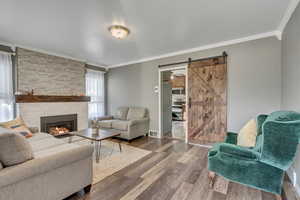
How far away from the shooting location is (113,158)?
2.73 metres

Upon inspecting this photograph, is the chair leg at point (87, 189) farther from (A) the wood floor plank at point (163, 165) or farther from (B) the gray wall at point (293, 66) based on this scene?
(B) the gray wall at point (293, 66)

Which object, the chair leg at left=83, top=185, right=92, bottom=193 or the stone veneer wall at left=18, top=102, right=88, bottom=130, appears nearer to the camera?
the chair leg at left=83, top=185, right=92, bottom=193

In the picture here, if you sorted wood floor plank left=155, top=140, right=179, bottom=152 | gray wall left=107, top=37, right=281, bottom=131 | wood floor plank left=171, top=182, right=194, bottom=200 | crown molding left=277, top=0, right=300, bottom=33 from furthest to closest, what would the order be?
wood floor plank left=155, top=140, right=179, bottom=152
gray wall left=107, top=37, right=281, bottom=131
crown molding left=277, top=0, right=300, bottom=33
wood floor plank left=171, top=182, right=194, bottom=200

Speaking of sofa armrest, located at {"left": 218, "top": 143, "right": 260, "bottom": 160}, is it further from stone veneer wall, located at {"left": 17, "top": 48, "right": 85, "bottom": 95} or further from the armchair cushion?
stone veneer wall, located at {"left": 17, "top": 48, "right": 85, "bottom": 95}

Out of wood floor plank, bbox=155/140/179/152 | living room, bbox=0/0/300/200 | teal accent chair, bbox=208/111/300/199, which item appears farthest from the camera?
wood floor plank, bbox=155/140/179/152

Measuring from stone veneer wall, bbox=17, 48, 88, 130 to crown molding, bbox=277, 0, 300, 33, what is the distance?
5.16 metres

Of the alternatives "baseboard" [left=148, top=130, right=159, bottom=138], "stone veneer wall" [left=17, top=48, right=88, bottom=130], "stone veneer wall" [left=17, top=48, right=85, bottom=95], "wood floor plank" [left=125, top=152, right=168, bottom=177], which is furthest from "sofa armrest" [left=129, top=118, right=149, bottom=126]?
"stone veneer wall" [left=17, top=48, right=85, bottom=95]

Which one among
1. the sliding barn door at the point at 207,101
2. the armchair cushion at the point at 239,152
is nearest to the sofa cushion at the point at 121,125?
the sliding barn door at the point at 207,101

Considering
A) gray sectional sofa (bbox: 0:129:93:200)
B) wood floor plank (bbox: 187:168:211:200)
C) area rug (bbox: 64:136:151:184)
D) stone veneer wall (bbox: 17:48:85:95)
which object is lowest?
wood floor plank (bbox: 187:168:211:200)

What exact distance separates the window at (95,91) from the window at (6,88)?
200 cm

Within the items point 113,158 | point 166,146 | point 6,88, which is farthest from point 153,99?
point 6,88

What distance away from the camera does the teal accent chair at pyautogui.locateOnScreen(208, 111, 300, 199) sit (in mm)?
1290

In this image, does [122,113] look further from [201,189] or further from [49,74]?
[201,189]

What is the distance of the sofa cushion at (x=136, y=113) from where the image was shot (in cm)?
437
